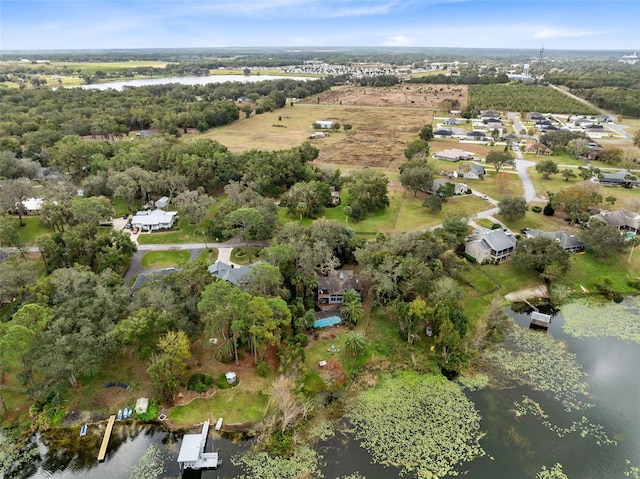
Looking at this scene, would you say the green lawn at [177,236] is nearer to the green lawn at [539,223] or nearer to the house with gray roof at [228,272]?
the house with gray roof at [228,272]

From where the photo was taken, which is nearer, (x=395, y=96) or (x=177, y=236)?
(x=177, y=236)

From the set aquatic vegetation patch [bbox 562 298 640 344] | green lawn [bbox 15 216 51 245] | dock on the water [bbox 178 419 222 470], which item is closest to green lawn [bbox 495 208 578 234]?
aquatic vegetation patch [bbox 562 298 640 344]

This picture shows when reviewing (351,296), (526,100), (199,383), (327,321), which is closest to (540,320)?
(351,296)

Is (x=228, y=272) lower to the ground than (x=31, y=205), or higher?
lower

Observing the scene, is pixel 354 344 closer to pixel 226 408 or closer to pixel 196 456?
pixel 226 408

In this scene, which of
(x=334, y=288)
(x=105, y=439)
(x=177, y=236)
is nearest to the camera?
(x=105, y=439)

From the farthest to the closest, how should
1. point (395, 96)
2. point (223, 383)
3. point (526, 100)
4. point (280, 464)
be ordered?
point (395, 96) < point (526, 100) < point (223, 383) < point (280, 464)

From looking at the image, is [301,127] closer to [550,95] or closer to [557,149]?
[557,149]
